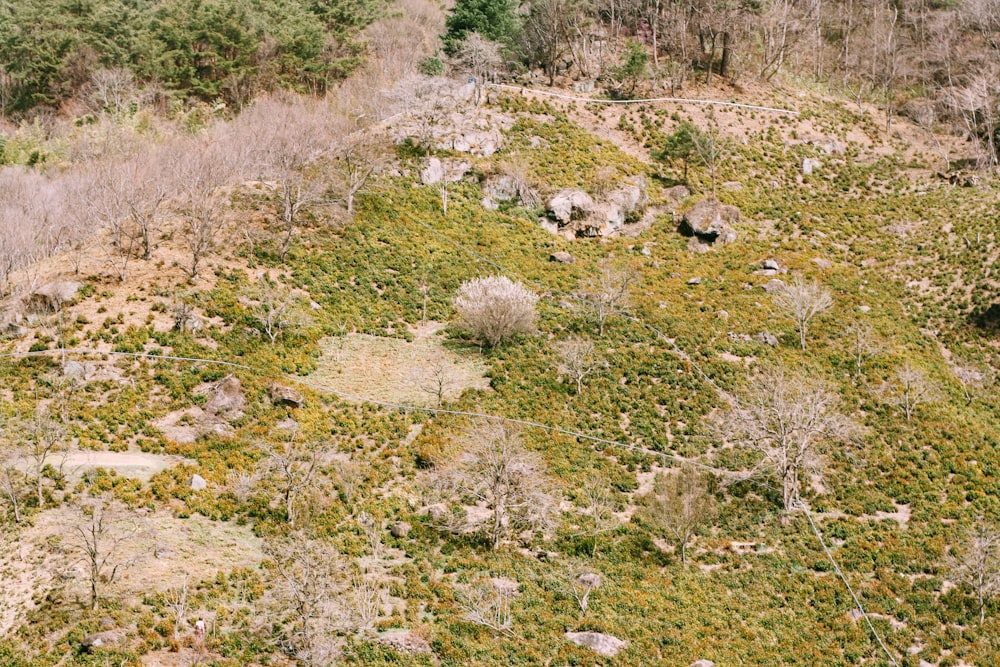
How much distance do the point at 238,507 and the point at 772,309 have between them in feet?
98.2

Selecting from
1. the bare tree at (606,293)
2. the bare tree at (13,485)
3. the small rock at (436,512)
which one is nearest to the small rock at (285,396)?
the small rock at (436,512)

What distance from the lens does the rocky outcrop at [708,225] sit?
49.8 meters

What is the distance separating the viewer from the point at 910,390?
35.1 metres

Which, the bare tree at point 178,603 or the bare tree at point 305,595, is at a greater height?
the bare tree at point 178,603

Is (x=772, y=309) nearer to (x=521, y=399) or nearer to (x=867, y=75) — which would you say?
(x=521, y=399)

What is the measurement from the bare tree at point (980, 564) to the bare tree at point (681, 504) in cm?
797

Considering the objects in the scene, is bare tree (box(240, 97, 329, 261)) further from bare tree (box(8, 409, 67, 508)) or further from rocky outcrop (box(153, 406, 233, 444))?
bare tree (box(8, 409, 67, 508))

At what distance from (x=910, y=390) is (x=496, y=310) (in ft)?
63.9

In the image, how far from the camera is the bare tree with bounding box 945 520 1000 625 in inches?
931

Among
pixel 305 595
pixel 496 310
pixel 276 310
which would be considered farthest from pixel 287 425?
pixel 496 310

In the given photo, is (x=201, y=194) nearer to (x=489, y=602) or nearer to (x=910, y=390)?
(x=489, y=602)

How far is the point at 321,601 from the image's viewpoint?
68.6 ft

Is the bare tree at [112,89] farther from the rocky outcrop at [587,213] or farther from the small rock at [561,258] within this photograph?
the small rock at [561,258]

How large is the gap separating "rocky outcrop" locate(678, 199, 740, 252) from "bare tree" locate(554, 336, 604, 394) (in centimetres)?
1574
